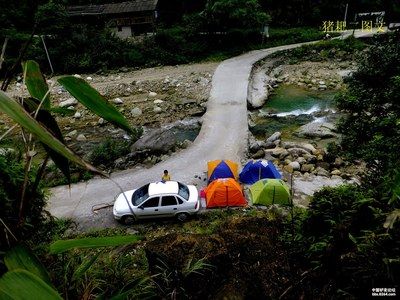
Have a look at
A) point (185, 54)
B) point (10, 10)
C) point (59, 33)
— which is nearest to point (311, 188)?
point (185, 54)

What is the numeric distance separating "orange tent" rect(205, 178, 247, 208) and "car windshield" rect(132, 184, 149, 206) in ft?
6.96

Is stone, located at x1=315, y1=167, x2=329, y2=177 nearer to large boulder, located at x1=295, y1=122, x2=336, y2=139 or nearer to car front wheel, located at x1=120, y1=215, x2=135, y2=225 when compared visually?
large boulder, located at x1=295, y1=122, x2=336, y2=139

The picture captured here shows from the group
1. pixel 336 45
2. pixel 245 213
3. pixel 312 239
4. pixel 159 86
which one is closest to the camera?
pixel 312 239

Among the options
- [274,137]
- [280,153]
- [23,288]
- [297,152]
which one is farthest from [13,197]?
[274,137]

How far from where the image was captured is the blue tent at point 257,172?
12453mm

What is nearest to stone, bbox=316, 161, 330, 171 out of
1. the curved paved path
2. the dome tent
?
the curved paved path

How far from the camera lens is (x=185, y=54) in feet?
99.2

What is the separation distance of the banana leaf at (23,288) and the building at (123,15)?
110ft

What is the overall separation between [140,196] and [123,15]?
87.8ft

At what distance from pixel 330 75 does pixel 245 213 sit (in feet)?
62.3

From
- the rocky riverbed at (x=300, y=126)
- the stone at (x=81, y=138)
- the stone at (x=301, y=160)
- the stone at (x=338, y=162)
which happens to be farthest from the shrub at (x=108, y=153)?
the stone at (x=338, y=162)

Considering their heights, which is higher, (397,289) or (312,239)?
(397,289)

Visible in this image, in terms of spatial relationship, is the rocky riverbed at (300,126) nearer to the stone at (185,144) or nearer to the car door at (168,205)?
the stone at (185,144)

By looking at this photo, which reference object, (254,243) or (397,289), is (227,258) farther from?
(397,289)
